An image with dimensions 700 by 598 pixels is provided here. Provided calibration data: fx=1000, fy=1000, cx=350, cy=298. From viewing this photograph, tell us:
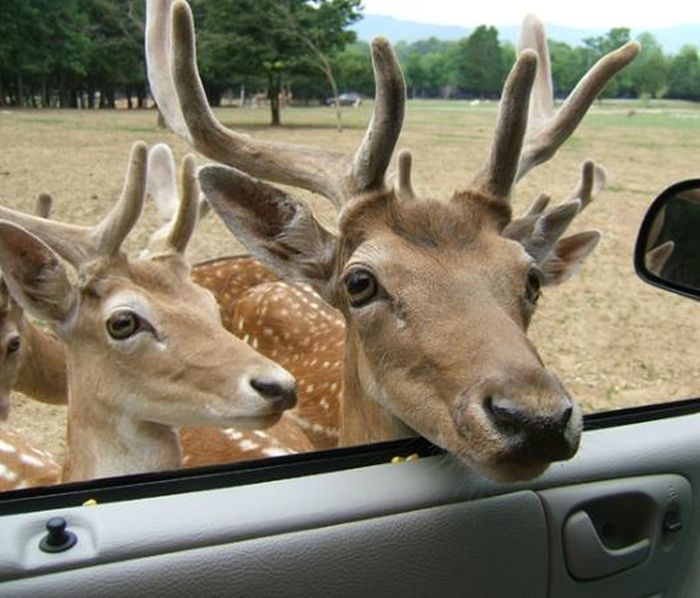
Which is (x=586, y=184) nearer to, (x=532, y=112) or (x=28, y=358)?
(x=532, y=112)

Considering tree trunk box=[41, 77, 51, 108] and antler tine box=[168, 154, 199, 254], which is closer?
antler tine box=[168, 154, 199, 254]

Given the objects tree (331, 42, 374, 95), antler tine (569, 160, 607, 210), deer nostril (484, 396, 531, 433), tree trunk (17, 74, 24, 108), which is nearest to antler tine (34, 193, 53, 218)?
antler tine (569, 160, 607, 210)

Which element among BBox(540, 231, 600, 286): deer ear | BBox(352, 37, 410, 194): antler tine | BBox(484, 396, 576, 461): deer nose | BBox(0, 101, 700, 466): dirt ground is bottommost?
BBox(0, 101, 700, 466): dirt ground

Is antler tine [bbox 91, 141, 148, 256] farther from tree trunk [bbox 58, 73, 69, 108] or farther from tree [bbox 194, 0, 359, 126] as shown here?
tree trunk [bbox 58, 73, 69, 108]

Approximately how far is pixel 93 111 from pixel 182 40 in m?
12.7

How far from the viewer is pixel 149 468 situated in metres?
2.58

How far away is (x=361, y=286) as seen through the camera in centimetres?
222

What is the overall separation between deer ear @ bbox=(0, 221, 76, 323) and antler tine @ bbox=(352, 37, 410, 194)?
84cm

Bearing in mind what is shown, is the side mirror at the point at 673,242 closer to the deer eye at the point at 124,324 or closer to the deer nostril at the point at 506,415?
the deer nostril at the point at 506,415

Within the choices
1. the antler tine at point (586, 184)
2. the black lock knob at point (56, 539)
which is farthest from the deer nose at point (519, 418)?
the antler tine at point (586, 184)

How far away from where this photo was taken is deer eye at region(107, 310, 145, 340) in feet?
8.56

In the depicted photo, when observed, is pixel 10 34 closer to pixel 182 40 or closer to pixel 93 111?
pixel 182 40

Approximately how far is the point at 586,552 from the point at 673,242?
3.30 ft

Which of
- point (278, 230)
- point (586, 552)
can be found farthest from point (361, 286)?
point (586, 552)
